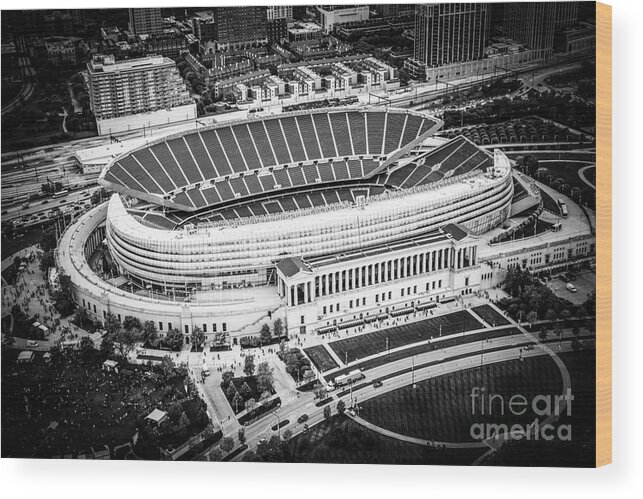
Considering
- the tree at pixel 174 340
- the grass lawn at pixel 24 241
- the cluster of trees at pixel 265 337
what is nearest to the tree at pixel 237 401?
the cluster of trees at pixel 265 337

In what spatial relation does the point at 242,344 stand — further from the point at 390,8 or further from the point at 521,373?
the point at 390,8

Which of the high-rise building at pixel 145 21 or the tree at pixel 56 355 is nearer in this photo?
the tree at pixel 56 355

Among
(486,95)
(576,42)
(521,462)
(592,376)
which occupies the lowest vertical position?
(521,462)

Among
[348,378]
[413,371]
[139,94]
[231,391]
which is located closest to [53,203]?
[139,94]

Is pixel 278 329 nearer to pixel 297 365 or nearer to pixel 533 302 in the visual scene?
pixel 297 365

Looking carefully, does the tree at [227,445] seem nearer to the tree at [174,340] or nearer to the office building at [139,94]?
the tree at [174,340]

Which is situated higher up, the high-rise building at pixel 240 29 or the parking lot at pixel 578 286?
the high-rise building at pixel 240 29

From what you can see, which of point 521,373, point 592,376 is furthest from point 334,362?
point 592,376
